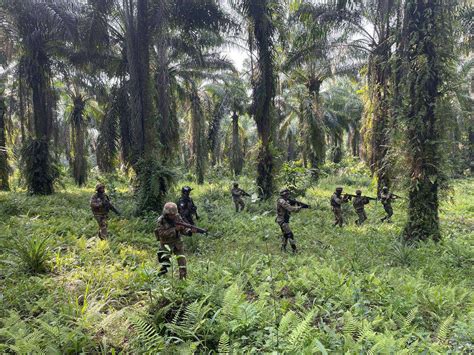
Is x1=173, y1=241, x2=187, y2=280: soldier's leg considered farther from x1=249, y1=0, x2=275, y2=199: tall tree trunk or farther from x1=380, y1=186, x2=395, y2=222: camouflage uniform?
x1=249, y1=0, x2=275, y2=199: tall tree trunk

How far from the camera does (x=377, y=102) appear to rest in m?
13.4

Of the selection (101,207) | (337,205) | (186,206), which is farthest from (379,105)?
(101,207)

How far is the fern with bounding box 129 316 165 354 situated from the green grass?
2cm

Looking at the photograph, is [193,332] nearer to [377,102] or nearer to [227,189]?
[377,102]

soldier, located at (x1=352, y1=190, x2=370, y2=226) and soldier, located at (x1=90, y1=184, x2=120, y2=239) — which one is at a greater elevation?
soldier, located at (x1=90, y1=184, x2=120, y2=239)

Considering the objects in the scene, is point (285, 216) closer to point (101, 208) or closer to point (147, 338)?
point (101, 208)

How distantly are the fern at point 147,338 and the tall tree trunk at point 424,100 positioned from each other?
7564 mm

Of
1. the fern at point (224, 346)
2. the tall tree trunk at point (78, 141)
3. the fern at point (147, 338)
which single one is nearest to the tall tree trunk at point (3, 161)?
the tall tree trunk at point (78, 141)

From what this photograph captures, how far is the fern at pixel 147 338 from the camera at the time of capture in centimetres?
367

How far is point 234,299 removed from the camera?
433cm

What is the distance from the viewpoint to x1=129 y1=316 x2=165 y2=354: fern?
3.67 metres

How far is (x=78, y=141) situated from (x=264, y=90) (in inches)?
488

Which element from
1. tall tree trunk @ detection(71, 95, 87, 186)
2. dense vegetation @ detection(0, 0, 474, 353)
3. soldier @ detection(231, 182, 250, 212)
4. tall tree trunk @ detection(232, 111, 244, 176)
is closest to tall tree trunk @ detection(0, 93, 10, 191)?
Result: dense vegetation @ detection(0, 0, 474, 353)

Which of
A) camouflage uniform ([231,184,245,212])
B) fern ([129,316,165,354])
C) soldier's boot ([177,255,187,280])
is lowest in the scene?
fern ([129,316,165,354])
